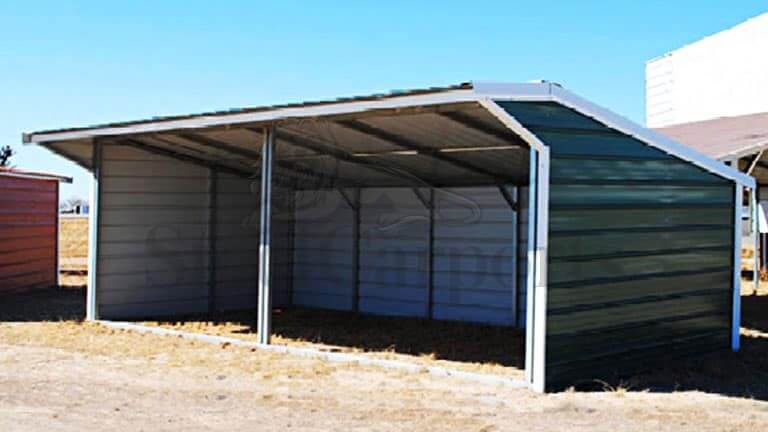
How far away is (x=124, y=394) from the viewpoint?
22.5ft

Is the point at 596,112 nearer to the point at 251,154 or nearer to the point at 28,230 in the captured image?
the point at 251,154

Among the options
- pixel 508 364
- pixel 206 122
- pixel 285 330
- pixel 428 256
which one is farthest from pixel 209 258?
pixel 508 364

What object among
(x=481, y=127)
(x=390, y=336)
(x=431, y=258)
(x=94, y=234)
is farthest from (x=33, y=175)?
(x=481, y=127)

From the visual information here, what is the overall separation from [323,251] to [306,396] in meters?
6.62

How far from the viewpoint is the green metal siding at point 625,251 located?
713 cm

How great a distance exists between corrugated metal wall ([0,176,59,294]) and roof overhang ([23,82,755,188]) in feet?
17.7

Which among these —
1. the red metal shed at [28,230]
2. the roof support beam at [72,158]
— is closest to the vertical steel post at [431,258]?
the roof support beam at [72,158]

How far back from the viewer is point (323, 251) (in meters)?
13.5

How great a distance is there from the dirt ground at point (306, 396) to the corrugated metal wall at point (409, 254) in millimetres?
3319

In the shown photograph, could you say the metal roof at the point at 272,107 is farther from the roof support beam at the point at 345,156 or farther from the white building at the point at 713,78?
the white building at the point at 713,78

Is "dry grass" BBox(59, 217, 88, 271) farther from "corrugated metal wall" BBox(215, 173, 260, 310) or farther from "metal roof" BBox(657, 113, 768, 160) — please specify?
"metal roof" BBox(657, 113, 768, 160)

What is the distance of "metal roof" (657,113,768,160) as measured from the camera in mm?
10578

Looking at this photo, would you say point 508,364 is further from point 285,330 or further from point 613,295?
point 285,330

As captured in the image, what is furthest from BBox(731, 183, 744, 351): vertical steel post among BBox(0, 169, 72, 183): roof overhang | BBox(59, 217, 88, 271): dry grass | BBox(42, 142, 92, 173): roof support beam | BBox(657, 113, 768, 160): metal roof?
BBox(59, 217, 88, 271): dry grass
